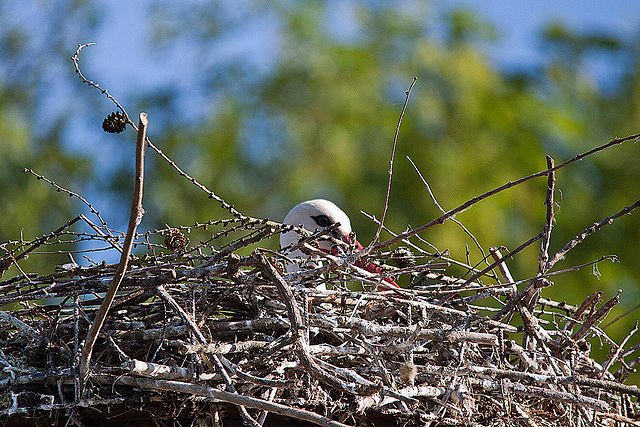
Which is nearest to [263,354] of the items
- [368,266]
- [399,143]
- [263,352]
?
[263,352]

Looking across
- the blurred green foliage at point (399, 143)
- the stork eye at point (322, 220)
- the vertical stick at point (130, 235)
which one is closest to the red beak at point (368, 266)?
the stork eye at point (322, 220)

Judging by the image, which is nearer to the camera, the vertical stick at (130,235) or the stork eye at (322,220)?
the vertical stick at (130,235)

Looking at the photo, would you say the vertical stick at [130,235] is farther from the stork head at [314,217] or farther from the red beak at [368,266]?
the stork head at [314,217]

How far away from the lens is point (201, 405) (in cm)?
207

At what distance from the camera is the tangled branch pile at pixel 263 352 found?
1.92 metres

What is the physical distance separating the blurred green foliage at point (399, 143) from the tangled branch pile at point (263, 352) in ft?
15.6

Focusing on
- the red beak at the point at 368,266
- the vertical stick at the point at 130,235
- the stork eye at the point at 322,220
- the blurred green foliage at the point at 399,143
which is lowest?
the vertical stick at the point at 130,235

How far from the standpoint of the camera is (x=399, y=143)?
27.9 feet

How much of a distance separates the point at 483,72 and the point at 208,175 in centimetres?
350

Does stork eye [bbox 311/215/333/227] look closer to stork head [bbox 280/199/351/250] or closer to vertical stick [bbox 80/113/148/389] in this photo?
stork head [bbox 280/199/351/250]

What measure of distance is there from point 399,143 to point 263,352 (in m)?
6.66

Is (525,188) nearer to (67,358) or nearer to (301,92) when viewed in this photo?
(301,92)

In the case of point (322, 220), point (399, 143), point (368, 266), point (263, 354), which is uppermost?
point (399, 143)

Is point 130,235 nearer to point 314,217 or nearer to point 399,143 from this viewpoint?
point 314,217
